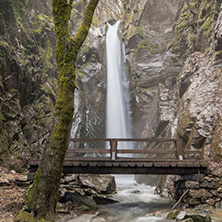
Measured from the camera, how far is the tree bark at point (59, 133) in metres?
5.26

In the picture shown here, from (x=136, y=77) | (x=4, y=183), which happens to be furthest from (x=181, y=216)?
(x=136, y=77)

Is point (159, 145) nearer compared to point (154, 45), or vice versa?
point (159, 145)

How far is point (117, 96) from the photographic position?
26906mm

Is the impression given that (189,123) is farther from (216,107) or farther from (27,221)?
(27,221)

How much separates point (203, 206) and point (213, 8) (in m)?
13.9

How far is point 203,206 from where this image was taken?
25.2 feet

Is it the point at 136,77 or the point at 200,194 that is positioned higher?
the point at 136,77

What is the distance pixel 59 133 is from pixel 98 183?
755 centimetres

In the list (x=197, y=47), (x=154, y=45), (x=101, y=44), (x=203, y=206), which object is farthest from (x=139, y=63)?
(x=203, y=206)

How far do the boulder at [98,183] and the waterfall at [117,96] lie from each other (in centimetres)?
1140

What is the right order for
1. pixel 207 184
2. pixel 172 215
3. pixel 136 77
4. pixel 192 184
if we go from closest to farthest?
pixel 172 215, pixel 207 184, pixel 192 184, pixel 136 77

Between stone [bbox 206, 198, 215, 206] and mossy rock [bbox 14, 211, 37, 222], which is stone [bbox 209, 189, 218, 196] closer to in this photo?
stone [bbox 206, 198, 215, 206]

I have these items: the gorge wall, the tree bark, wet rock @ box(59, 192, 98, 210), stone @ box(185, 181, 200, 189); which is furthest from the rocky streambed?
the gorge wall

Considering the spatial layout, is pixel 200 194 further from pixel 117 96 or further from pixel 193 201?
pixel 117 96
